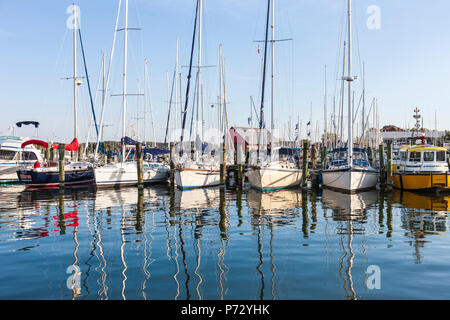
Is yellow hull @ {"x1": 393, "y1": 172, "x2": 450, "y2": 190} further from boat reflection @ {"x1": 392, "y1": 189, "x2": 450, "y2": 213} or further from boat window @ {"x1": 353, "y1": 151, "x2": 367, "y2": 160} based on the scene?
boat window @ {"x1": 353, "y1": 151, "x2": 367, "y2": 160}

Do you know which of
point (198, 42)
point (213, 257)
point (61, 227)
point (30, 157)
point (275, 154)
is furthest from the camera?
point (30, 157)

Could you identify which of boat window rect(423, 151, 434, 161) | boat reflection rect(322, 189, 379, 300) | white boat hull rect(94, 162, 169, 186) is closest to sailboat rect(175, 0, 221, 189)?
white boat hull rect(94, 162, 169, 186)

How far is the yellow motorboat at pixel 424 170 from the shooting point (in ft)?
77.0

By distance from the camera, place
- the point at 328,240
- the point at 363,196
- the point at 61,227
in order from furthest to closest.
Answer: the point at 363,196, the point at 61,227, the point at 328,240

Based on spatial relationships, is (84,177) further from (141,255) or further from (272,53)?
(141,255)

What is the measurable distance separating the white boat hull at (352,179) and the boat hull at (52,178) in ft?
65.8

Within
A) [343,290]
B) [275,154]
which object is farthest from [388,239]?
[275,154]

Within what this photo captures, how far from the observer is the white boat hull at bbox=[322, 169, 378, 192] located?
24141 millimetres

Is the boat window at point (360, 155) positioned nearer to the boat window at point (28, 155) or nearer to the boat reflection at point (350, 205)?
the boat reflection at point (350, 205)

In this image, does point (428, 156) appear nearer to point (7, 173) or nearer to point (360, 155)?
point (360, 155)

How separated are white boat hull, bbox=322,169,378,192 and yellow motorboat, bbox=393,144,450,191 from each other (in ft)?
6.63

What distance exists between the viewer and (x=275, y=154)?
27.0 meters

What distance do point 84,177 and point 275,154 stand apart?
16.5m

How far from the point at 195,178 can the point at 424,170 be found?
16048 millimetres
